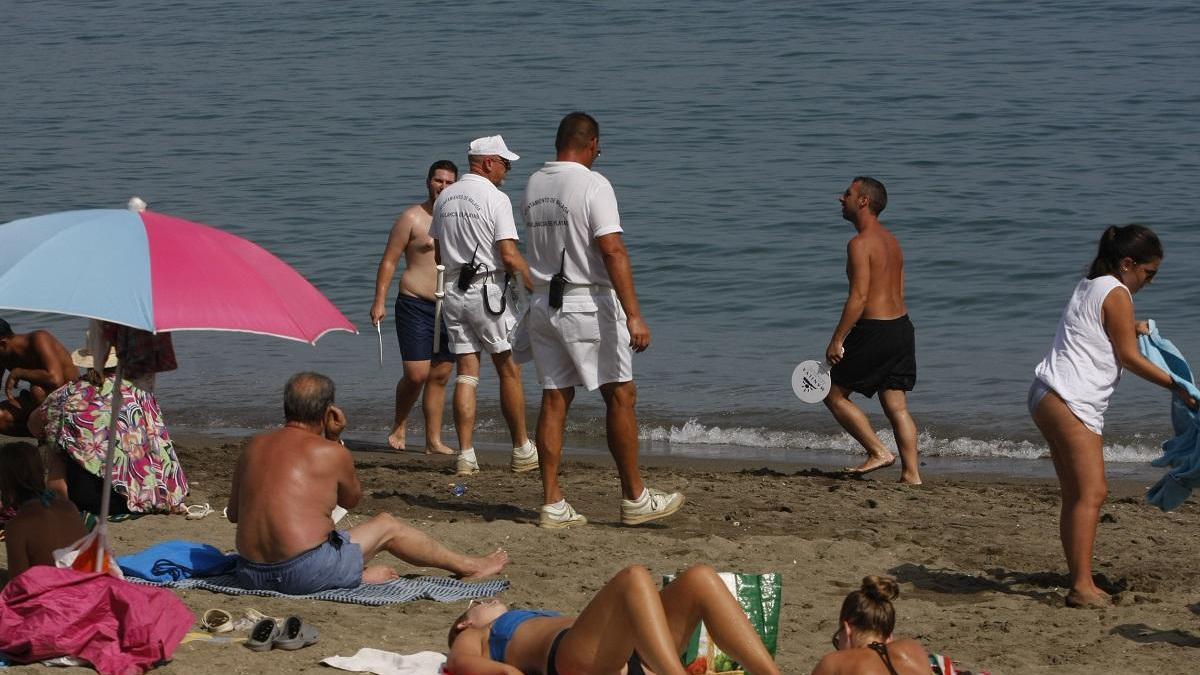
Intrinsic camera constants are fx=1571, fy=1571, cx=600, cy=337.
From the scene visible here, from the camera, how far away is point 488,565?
659 centimetres

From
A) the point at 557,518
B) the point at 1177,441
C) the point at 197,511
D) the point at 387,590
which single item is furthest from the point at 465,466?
the point at 1177,441

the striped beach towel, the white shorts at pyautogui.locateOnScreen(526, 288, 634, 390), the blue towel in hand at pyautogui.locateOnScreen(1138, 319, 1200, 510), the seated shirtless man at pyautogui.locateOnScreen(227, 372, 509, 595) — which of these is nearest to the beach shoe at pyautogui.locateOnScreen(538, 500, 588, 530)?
the white shorts at pyautogui.locateOnScreen(526, 288, 634, 390)

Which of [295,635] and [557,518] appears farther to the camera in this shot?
[557,518]

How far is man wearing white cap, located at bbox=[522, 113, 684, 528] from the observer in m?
6.94

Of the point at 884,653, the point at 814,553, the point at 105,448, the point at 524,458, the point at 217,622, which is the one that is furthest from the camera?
the point at 524,458

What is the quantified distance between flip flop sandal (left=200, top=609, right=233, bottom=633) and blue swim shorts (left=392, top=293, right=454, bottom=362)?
11.7 ft

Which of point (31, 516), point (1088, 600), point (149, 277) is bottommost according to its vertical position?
point (1088, 600)

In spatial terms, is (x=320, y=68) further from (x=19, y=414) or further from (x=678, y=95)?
(x=19, y=414)

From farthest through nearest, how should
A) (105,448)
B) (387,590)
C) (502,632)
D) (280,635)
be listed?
1. (105,448)
2. (387,590)
3. (280,635)
4. (502,632)

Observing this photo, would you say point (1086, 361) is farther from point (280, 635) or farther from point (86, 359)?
point (86, 359)

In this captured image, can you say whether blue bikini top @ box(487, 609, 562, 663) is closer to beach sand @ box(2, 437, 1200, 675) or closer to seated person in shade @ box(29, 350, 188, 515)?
beach sand @ box(2, 437, 1200, 675)

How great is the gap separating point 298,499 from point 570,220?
1.87m

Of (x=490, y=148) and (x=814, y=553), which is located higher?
(x=490, y=148)

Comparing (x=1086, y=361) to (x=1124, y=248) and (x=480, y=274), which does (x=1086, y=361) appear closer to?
(x=1124, y=248)
